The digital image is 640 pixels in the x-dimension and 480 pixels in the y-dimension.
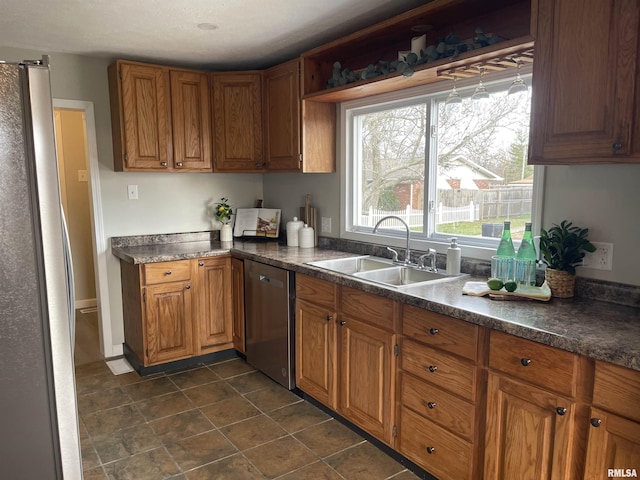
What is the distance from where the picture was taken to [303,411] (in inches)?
112

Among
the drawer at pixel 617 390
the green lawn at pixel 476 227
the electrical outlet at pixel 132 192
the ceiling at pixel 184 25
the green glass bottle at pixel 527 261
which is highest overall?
the ceiling at pixel 184 25

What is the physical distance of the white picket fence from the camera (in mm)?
A: 2613

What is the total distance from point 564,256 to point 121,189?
309cm

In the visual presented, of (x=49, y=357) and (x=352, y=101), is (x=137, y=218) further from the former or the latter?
(x=49, y=357)

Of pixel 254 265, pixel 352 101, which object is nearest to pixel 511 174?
pixel 352 101

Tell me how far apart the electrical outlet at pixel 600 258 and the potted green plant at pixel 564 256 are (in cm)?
3

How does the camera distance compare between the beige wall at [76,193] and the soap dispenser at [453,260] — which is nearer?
the soap dispenser at [453,260]

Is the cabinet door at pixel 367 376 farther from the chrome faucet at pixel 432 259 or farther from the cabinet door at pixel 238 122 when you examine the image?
the cabinet door at pixel 238 122

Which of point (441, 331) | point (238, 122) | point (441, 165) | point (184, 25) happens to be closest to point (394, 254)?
point (441, 165)

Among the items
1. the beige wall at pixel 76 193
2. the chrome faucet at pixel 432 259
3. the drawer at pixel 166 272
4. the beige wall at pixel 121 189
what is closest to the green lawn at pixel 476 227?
the chrome faucet at pixel 432 259

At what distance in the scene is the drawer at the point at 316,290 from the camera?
8.50 feet

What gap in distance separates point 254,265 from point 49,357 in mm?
1808

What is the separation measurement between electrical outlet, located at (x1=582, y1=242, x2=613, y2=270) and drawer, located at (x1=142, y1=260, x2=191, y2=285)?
249cm

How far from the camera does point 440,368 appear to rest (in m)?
1.99
